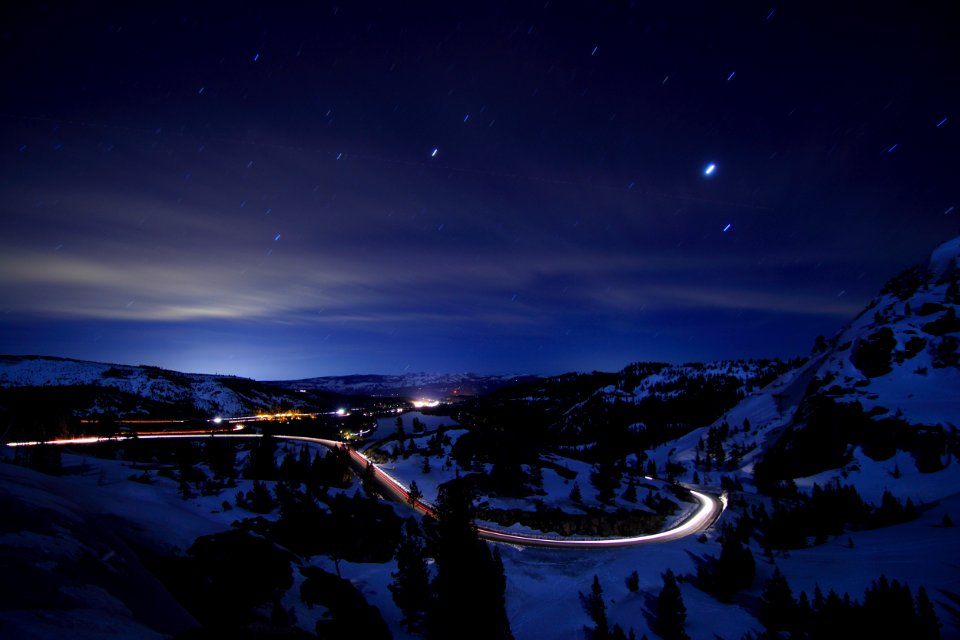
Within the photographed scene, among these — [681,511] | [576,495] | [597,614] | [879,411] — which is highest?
[879,411]

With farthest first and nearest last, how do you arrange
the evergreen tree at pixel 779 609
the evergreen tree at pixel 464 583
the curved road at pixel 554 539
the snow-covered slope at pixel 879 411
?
the snow-covered slope at pixel 879 411, the curved road at pixel 554 539, the evergreen tree at pixel 779 609, the evergreen tree at pixel 464 583

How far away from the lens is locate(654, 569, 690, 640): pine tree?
1296 inches

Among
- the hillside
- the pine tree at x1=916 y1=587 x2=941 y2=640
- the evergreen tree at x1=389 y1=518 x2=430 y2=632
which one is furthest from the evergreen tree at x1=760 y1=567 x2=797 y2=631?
the evergreen tree at x1=389 y1=518 x2=430 y2=632

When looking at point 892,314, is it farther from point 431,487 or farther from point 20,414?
point 20,414

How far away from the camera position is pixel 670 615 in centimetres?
3391

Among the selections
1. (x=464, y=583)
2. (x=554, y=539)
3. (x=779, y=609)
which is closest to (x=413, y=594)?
(x=464, y=583)

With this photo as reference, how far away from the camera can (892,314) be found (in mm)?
138000

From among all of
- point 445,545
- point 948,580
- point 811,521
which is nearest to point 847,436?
point 811,521

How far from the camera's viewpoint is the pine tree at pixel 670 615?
3291 centimetres

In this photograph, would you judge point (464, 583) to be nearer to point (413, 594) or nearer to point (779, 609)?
point (413, 594)

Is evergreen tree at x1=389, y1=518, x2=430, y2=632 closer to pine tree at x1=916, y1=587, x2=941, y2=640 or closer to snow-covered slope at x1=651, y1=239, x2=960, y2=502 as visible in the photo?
pine tree at x1=916, y1=587, x2=941, y2=640

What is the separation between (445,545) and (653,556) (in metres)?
39.5

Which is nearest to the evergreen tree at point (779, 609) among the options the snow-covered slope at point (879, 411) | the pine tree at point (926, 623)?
the pine tree at point (926, 623)

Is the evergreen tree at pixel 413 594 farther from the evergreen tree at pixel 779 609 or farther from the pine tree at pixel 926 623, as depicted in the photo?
the pine tree at pixel 926 623
